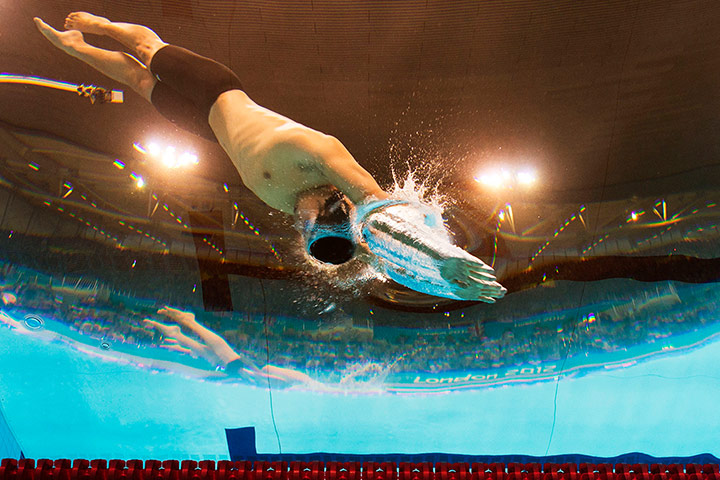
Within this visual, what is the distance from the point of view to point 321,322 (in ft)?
15.0

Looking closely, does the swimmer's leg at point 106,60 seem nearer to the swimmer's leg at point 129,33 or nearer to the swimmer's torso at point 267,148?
the swimmer's leg at point 129,33

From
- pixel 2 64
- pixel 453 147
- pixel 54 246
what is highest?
pixel 2 64

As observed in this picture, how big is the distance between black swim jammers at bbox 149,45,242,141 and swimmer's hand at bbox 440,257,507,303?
2274 millimetres

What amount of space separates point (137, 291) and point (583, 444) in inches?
166

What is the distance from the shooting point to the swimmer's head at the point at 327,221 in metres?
3.33

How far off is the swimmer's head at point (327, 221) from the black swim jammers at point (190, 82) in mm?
999

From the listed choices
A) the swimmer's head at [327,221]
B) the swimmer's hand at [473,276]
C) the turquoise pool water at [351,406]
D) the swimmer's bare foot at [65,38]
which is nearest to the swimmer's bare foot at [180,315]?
the turquoise pool water at [351,406]

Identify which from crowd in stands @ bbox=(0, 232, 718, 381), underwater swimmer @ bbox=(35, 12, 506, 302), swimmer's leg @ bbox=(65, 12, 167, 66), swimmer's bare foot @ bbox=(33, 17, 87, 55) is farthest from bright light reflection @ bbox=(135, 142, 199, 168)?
crowd in stands @ bbox=(0, 232, 718, 381)

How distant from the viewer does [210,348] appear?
14.8 ft

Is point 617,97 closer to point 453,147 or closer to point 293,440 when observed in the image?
point 453,147

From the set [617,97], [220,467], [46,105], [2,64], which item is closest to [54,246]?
[46,105]

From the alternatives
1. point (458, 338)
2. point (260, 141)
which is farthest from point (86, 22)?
point (458, 338)

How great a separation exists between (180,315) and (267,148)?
1.92 meters

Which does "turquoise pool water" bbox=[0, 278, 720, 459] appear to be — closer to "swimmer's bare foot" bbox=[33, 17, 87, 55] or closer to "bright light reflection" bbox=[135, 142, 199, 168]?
"bright light reflection" bbox=[135, 142, 199, 168]
